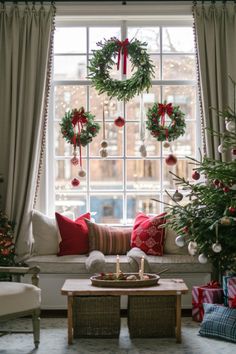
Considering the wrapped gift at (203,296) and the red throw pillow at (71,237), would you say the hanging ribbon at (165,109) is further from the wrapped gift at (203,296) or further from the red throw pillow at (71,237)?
the wrapped gift at (203,296)

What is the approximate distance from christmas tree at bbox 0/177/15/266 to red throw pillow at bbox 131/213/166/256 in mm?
1128

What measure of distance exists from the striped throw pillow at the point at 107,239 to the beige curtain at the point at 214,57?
114 cm

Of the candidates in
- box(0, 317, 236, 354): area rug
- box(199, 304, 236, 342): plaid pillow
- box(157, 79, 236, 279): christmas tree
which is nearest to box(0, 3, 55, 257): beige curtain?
box(0, 317, 236, 354): area rug

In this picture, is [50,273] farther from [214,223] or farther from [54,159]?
[214,223]

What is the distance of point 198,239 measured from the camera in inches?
208

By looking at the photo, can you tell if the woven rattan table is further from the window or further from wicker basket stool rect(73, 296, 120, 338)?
the window

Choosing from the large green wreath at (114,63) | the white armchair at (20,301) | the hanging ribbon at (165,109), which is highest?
the large green wreath at (114,63)

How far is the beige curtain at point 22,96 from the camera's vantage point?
626cm

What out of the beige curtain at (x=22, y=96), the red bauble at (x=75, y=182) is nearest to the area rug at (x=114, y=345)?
the beige curtain at (x=22, y=96)

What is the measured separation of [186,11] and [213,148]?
1.36m

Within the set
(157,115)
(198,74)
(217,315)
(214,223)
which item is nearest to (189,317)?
(217,315)

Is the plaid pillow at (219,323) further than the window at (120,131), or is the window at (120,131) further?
the window at (120,131)

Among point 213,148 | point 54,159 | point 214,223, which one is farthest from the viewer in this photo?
point 54,159

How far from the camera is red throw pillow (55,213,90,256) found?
6207 millimetres
